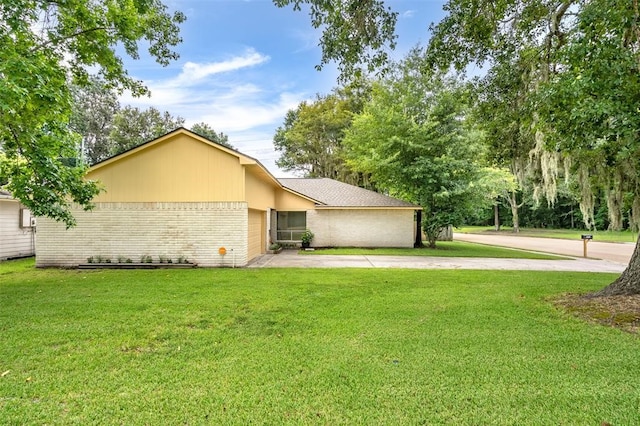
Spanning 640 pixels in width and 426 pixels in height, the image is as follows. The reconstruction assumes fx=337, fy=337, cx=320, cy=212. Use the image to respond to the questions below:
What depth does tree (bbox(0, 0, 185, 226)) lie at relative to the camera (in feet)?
20.7

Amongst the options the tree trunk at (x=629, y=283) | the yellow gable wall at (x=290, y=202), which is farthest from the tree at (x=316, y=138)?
the tree trunk at (x=629, y=283)

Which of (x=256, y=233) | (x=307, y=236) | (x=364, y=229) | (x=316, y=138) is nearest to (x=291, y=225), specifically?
(x=307, y=236)

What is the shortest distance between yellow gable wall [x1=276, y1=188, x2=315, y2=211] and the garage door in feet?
7.14

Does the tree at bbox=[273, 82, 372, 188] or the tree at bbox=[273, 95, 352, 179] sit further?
the tree at bbox=[273, 95, 352, 179]

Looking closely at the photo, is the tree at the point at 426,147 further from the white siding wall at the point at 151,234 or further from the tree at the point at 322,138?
the tree at the point at 322,138

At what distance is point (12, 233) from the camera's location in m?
12.8

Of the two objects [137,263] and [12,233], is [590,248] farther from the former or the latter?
[12,233]

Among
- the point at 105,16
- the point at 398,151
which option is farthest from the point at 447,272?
the point at 105,16

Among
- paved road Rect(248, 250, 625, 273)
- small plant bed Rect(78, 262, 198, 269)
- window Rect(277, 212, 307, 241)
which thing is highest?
window Rect(277, 212, 307, 241)

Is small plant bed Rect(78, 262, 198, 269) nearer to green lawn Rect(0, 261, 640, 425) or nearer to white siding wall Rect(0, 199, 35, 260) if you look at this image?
green lawn Rect(0, 261, 640, 425)

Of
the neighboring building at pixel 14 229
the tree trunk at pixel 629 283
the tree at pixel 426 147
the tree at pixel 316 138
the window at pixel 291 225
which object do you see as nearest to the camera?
the tree trunk at pixel 629 283

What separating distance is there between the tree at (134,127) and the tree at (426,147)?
2184 cm

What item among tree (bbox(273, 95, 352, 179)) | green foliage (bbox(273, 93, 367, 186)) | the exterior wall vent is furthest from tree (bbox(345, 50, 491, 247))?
the exterior wall vent

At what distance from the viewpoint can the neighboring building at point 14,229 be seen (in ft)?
40.6
